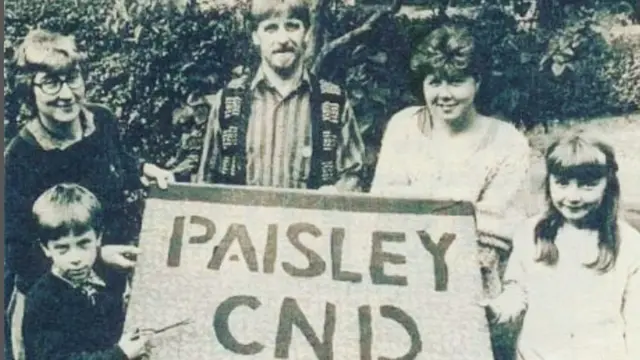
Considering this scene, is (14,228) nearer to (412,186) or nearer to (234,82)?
(234,82)

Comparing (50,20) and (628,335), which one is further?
(50,20)

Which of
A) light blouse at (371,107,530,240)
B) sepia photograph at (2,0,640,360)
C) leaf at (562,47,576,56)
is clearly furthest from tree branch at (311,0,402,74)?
leaf at (562,47,576,56)

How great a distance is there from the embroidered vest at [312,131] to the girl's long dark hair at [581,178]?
273 millimetres

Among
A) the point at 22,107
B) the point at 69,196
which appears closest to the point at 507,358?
the point at 69,196

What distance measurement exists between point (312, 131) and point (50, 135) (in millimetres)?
352

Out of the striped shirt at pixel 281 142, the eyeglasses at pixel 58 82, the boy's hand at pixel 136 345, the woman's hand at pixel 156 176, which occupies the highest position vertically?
the eyeglasses at pixel 58 82

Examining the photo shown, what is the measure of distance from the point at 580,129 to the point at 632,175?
87 millimetres

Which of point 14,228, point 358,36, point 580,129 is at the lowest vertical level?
point 14,228

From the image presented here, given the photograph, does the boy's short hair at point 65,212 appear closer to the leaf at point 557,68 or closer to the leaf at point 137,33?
the leaf at point 137,33

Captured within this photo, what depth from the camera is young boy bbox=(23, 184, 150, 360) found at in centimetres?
122

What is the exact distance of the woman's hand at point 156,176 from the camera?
1246 millimetres

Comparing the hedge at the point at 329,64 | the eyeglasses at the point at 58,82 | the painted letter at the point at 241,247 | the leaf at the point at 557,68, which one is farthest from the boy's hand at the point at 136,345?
the leaf at the point at 557,68

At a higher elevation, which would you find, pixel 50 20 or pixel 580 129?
pixel 50 20

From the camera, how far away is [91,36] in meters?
1.28
